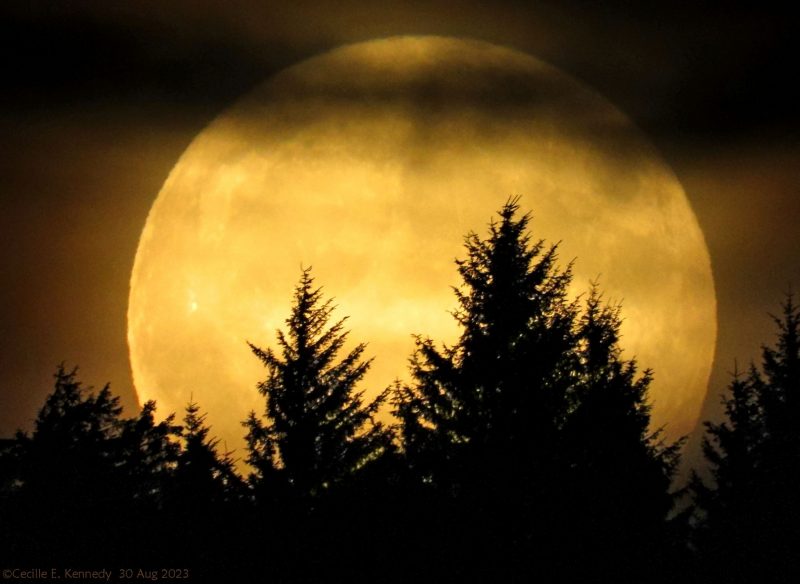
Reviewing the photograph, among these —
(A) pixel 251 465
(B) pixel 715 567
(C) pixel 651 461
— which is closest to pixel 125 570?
(A) pixel 251 465

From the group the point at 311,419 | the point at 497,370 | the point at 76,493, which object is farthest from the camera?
the point at 311,419

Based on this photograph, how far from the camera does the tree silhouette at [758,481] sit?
1798 centimetres

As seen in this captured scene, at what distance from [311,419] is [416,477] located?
3854 millimetres

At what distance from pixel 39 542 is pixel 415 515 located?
696cm

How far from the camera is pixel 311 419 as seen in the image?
17234 mm

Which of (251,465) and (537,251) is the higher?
(537,251)

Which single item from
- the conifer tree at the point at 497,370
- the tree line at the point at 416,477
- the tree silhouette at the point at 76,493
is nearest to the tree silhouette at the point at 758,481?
the tree line at the point at 416,477

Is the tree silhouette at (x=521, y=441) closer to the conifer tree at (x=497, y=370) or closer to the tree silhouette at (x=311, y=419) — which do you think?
the conifer tree at (x=497, y=370)

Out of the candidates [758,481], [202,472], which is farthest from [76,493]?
[758,481]

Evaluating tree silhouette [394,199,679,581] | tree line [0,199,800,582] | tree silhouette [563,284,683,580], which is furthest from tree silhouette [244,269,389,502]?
tree silhouette [563,284,683,580]

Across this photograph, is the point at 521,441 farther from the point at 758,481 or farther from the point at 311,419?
the point at 758,481

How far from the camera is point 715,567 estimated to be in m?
17.3

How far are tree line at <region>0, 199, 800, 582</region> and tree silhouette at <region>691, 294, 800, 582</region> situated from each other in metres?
0.13

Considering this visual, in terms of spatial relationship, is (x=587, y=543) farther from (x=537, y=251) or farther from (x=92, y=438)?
(x=92, y=438)
